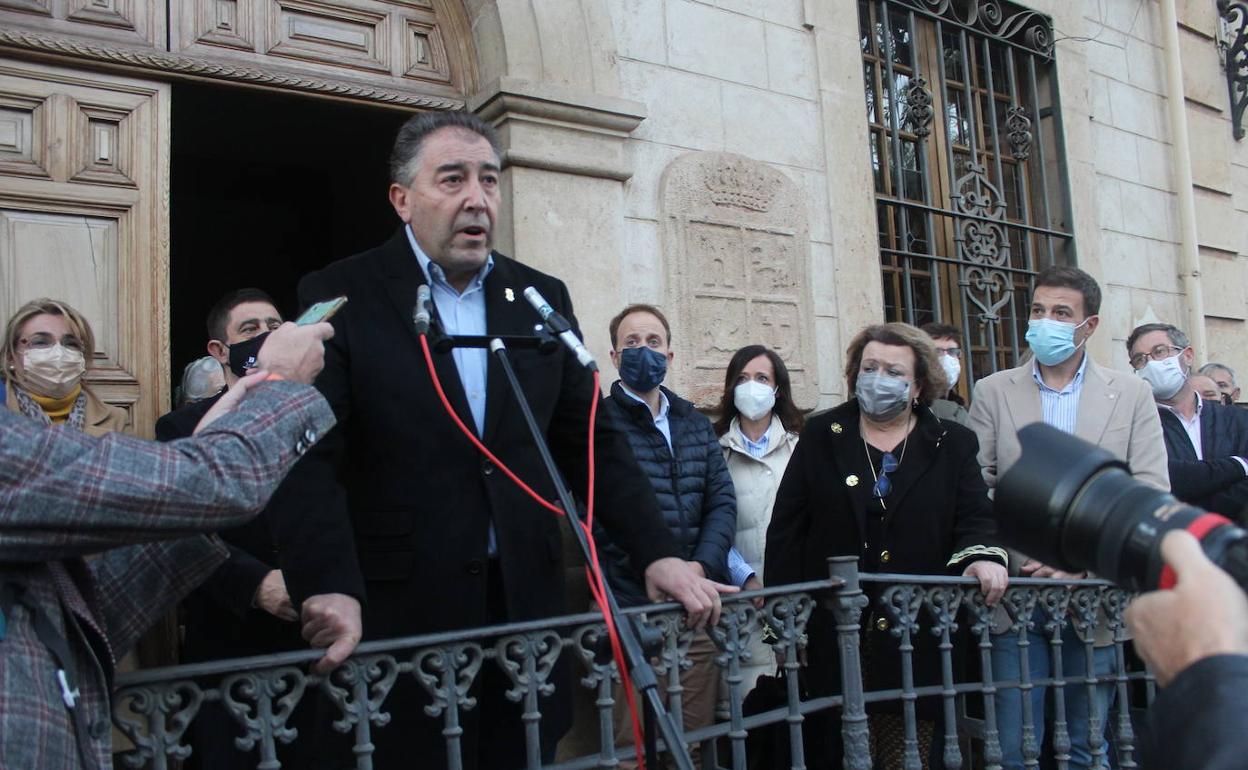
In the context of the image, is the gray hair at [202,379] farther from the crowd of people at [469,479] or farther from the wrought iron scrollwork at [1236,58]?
the wrought iron scrollwork at [1236,58]

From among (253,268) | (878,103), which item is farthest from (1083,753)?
(253,268)

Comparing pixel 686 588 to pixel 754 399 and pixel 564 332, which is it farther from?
pixel 754 399

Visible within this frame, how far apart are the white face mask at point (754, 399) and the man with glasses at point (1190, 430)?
5.67ft

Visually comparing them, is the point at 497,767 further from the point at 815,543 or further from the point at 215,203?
the point at 215,203

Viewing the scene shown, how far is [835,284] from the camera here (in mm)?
5520

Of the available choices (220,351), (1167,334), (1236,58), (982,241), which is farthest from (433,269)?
(1236,58)

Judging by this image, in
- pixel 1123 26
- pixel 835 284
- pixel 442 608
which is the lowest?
pixel 442 608

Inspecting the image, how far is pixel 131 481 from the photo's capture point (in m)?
1.59

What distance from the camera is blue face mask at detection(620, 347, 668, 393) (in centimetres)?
397

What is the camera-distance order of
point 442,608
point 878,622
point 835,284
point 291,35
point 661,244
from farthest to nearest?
1. point 835,284
2. point 661,244
3. point 291,35
4. point 878,622
5. point 442,608

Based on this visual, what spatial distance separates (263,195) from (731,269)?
4.56 metres

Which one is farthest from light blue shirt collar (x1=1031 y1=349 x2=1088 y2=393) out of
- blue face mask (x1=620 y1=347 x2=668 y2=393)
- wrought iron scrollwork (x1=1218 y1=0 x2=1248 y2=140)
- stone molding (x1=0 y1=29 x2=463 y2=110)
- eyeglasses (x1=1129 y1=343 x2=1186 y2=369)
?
wrought iron scrollwork (x1=1218 y1=0 x2=1248 y2=140)

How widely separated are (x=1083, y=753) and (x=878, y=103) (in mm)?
3929

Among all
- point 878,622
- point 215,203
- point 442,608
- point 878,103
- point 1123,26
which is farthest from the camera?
point 215,203
